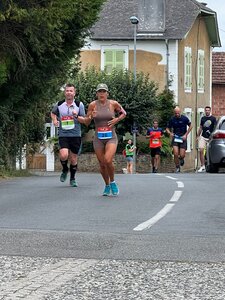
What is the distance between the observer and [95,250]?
941 centimetres

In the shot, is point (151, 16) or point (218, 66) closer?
point (151, 16)

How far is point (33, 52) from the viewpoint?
70.5ft

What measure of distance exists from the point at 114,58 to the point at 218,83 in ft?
47.1

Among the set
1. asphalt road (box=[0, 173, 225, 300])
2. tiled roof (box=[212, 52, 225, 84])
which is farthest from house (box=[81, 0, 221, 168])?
asphalt road (box=[0, 173, 225, 300])

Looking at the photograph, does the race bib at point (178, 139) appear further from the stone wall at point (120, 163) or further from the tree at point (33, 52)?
the stone wall at point (120, 163)

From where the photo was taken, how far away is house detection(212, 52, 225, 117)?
62.3m

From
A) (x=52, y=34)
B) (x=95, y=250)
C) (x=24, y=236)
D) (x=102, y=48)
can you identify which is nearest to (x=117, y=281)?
(x=95, y=250)

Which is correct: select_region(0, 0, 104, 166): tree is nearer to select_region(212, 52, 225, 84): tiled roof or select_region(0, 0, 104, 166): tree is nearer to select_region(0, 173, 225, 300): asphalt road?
select_region(0, 173, 225, 300): asphalt road

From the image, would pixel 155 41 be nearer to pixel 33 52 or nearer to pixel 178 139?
pixel 178 139

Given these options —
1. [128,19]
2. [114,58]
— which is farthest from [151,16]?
[114,58]

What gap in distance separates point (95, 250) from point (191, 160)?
139 feet

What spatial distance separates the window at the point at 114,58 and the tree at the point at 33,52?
23395mm

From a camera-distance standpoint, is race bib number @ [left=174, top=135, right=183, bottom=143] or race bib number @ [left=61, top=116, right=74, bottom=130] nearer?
race bib number @ [left=61, top=116, right=74, bottom=130]

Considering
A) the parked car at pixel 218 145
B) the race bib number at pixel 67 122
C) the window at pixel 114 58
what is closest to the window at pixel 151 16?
the window at pixel 114 58
